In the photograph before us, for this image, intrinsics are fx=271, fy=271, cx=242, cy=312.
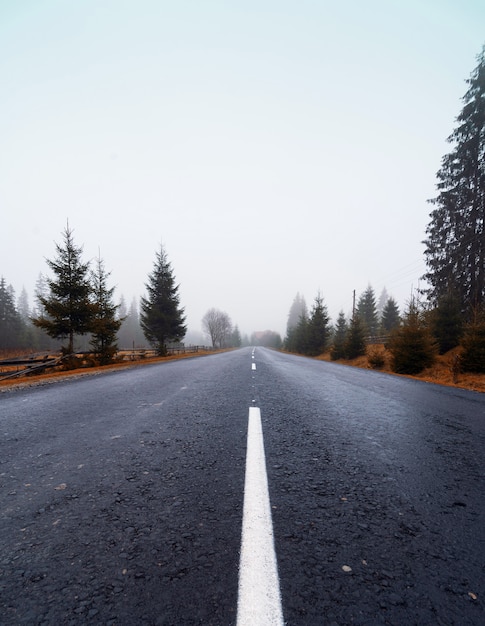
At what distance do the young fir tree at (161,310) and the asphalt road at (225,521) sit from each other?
73.9 ft

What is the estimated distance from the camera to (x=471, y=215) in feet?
57.4

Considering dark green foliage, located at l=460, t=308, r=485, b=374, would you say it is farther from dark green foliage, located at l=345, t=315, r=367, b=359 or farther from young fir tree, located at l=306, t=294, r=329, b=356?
young fir tree, located at l=306, t=294, r=329, b=356

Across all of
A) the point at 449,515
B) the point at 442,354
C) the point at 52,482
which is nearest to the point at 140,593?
the point at 52,482

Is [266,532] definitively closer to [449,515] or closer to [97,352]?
[449,515]

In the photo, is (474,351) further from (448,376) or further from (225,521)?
(225,521)

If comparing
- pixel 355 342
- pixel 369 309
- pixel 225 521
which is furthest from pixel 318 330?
pixel 225 521

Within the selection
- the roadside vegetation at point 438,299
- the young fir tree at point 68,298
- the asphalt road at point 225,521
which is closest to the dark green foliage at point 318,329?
the roadside vegetation at point 438,299

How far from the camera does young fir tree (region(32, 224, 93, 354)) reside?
1565 centimetres

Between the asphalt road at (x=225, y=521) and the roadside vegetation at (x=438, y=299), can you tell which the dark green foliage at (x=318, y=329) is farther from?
the asphalt road at (x=225, y=521)

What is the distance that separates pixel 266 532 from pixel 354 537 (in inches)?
20.9

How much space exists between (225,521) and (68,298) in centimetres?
1819

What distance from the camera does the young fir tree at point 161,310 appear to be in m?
26.0

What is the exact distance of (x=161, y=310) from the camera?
1050 inches

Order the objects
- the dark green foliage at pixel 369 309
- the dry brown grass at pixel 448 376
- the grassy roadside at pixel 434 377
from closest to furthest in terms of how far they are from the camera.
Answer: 1. the grassy roadside at pixel 434 377
2. the dry brown grass at pixel 448 376
3. the dark green foliage at pixel 369 309
